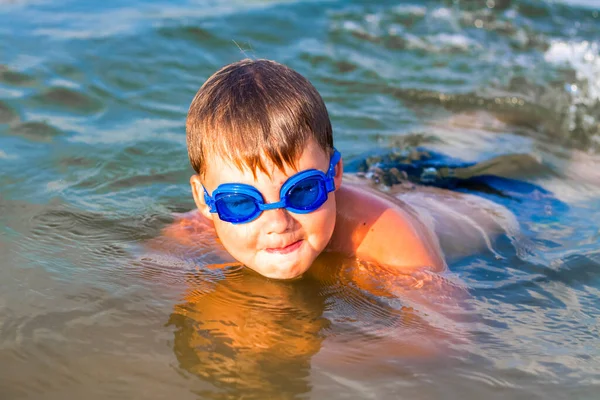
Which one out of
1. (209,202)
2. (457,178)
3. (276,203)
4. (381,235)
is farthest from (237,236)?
(457,178)

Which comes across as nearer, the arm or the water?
the water

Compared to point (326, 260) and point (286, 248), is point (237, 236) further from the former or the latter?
point (326, 260)

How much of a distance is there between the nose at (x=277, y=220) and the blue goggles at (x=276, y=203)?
0.03 m

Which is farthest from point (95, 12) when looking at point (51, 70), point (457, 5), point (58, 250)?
point (58, 250)

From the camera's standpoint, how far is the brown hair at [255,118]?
347cm

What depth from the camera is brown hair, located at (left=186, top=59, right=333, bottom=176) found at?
3475 millimetres

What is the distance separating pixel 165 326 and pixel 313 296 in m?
0.80

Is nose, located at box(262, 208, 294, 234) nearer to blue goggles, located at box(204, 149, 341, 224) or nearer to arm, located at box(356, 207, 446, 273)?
blue goggles, located at box(204, 149, 341, 224)

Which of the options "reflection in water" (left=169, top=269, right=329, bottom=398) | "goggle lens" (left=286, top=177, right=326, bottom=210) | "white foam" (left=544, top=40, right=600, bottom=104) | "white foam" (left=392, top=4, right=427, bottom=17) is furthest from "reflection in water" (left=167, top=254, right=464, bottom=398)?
"white foam" (left=392, top=4, right=427, bottom=17)

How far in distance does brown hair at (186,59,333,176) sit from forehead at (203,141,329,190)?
20 millimetres

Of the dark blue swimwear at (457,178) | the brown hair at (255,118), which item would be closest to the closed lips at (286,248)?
the brown hair at (255,118)

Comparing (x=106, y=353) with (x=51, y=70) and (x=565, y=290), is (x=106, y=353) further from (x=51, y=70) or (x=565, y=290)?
(x=51, y=70)

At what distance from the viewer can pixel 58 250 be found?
13.8 feet

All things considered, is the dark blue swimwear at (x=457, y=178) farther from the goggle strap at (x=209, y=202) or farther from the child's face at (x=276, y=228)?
the goggle strap at (x=209, y=202)
